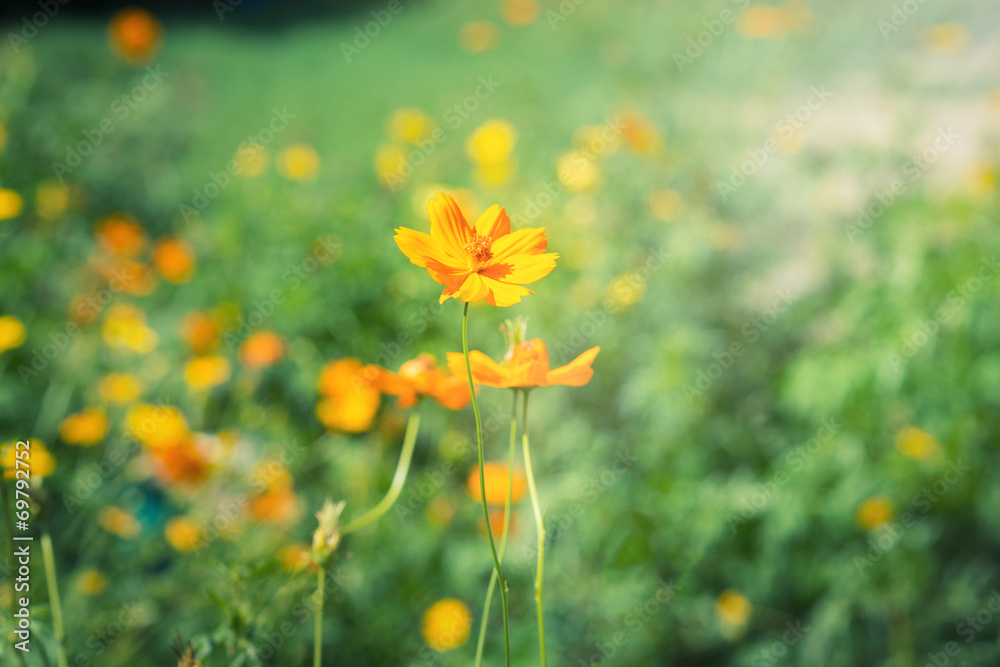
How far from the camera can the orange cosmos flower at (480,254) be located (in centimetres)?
60

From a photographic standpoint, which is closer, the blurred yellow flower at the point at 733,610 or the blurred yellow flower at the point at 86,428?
the blurred yellow flower at the point at 733,610

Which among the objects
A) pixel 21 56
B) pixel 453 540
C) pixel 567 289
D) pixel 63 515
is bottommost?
pixel 63 515

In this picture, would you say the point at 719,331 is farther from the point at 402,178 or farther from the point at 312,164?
the point at 312,164

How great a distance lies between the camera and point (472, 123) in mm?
3543

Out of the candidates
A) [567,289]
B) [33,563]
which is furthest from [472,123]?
[33,563]

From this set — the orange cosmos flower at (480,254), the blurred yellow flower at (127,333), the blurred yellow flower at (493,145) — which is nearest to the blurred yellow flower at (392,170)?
the blurred yellow flower at (493,145)

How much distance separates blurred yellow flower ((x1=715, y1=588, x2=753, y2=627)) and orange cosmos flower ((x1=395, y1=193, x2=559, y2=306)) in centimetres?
116

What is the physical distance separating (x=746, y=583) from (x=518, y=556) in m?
0.58

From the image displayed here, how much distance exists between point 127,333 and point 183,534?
62 cm

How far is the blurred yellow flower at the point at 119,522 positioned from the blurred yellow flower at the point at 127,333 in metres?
0.45

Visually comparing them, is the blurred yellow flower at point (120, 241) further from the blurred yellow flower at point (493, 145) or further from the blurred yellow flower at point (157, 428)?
the blurred yellow flower at point (493, 145)

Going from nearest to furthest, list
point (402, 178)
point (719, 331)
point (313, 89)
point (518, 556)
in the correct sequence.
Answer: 1. point (518, 556)
2. point (719, 331)
3. point (402, 178)
4. point (313, 89)

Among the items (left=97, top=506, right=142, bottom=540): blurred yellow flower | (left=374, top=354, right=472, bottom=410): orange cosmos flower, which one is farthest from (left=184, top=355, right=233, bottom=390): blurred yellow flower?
(left=374, top=354, right=472, bottom=410): orange cosmos flower

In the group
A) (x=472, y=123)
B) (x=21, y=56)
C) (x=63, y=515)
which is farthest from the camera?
(x=472, y=123)
